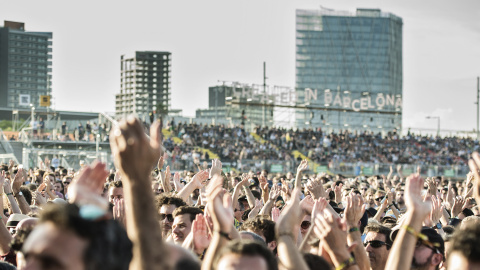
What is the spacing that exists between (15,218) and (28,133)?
→ 33.0 metres

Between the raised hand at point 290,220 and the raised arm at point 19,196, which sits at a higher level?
the raised hand at point 290,220

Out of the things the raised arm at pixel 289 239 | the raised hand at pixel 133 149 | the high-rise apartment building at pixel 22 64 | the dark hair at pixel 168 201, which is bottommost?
the dark hair at pixel 168 201

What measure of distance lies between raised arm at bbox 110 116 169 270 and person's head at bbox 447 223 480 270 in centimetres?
147

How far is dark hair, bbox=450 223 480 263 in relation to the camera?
3.42 metres

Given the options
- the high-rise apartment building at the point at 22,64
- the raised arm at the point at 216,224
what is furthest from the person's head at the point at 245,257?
the high-rise apartment building at the point at 22,64

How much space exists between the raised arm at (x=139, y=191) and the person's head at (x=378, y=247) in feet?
11.9

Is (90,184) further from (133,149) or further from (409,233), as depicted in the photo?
(409,233)

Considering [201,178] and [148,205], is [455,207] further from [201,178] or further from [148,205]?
[148,205]

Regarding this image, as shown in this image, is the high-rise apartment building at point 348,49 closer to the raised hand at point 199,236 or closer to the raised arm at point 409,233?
the raised hand at point 199,236

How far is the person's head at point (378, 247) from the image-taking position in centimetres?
605

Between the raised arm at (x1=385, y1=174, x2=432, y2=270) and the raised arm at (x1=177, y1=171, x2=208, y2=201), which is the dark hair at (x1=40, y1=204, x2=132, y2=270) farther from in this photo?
the raised arm at (x1=177, y1=171, x2=208, y2=201)

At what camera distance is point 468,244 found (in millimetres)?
3455

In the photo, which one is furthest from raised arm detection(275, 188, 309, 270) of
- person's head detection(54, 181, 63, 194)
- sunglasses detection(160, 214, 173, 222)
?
person's head detection(54, 181, 63, 194)

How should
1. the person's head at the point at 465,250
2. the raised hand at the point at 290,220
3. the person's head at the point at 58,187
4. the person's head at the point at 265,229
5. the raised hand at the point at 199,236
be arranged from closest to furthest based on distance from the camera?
the person's head at the point at 465,250
the raised hand at the point at 290,220
the raised hand at the point at 199,236
the person's head at the point at 265,229
the person's head at the point at 58,187
